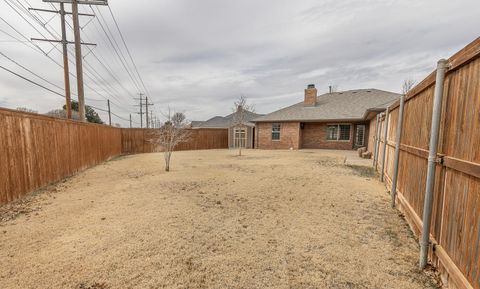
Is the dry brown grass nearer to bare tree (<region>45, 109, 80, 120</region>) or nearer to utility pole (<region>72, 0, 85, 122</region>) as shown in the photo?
utility pole (<region>72, 0, 85, 122</region>)

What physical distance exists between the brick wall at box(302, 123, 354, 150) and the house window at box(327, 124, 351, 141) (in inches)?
12.1

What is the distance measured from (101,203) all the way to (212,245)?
10.1 feet

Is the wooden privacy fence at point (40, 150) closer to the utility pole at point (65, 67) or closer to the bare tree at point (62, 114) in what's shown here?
the utility pole at point (65, 67)

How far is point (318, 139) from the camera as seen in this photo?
17516 mm

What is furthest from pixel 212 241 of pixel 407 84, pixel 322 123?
pixel 407 84

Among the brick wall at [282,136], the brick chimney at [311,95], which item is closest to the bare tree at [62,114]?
the brick wall at [282,136]

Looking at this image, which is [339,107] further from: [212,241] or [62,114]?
[62,114]

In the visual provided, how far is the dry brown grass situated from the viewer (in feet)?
6.79

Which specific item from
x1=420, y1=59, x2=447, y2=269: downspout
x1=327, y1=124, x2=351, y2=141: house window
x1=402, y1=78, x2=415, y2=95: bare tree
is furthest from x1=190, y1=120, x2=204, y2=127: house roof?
x1=420, y1=59, x2=447, y2=269: downspout

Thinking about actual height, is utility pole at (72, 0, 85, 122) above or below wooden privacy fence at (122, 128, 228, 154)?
above

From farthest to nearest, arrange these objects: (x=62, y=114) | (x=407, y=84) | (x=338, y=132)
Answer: (x=62, y=114) < (x=407, y=84) < (x=338, y=132)

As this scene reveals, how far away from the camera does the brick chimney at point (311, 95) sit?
19041mm

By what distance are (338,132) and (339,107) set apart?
2.42m

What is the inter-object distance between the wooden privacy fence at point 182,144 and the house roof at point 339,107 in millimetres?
4358
